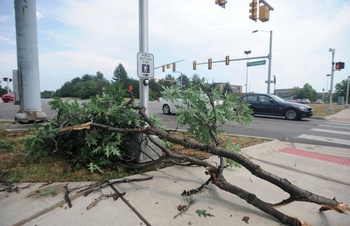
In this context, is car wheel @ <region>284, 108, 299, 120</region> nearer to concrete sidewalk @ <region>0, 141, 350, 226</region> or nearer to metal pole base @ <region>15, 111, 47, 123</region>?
concrete sidewalk @ <region>0, 141, 350, 226</region>

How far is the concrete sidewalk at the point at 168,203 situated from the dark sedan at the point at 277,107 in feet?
30.6

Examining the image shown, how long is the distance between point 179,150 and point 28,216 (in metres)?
2.91

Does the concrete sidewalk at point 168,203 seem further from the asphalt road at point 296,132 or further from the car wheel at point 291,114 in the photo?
the car wheel at point 291,114

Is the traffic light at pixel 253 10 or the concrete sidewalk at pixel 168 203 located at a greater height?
the traffic light at pixel 253 10

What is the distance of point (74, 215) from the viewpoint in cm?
213

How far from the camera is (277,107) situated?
41.0 ft

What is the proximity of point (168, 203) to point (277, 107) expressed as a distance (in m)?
12.1

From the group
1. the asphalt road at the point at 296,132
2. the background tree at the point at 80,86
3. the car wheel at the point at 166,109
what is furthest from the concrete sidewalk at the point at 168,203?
the background tree at the point at 80,86

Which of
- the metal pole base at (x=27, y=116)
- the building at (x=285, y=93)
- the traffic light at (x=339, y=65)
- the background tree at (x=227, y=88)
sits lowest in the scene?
the metal pole base at (x=27, y=116)

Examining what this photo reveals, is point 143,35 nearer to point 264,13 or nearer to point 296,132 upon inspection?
point 296,132

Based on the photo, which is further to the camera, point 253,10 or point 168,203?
point 253,10

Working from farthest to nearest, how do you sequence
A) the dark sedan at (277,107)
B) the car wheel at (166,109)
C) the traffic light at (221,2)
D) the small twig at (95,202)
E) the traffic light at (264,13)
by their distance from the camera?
the car wheel at (166,109), the dark sedan at (277,107), the traffic light at (264,13), the traffic light at (221,2), the small twig at (95,202)

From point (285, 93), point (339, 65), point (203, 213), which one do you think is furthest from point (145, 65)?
point (285, 93)

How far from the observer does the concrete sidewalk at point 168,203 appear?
2076 millimetres
